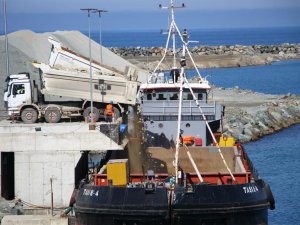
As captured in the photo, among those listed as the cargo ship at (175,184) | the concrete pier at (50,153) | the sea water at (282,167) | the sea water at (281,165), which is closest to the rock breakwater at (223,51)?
the sea water at (281,165)

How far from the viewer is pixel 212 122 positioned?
38719 mm

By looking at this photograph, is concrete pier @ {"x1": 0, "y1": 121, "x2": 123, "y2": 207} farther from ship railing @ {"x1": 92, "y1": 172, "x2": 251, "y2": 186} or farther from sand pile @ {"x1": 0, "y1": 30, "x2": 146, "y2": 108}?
sand pile @ {"x1": 0, "y1": 30, "x2": 146, "y2": 108}

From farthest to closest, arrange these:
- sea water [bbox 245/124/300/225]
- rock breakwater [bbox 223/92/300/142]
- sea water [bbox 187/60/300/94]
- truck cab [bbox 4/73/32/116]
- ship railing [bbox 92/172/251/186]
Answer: sea water [bbox 187/60/300/94], rock breakwater [bbox 223/92/300/142], truck cab [bbox 4/73/32/116], sea water [bbox 245/124/300/225], ship railing [bbox 92/172/251/186]

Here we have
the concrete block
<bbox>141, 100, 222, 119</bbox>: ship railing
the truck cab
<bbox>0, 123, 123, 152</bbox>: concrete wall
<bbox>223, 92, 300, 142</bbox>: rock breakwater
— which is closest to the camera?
the concrete block

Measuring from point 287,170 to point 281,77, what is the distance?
253 feet

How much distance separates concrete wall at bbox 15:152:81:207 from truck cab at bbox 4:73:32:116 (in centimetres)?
549

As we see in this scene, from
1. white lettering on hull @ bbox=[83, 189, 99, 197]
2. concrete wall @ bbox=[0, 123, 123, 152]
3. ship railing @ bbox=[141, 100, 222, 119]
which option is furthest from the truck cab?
white lettering on hull @ bbox=[83, 189, 99, 197]

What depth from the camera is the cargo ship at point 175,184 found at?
27.1m

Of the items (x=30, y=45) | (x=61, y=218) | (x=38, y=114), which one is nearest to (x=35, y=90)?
(x=38, y=114)

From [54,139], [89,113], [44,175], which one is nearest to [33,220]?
[44,175]

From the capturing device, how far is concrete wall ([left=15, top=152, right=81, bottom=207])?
34.3m

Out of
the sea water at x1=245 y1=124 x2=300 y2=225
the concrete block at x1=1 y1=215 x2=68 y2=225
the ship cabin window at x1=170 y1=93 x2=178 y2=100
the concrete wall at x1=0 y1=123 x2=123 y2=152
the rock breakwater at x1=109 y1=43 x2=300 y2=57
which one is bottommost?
the sea water at x1=245 y1=124 x2=300 y2=225

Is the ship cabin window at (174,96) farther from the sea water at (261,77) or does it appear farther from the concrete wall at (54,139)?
the sea water at (261,77)

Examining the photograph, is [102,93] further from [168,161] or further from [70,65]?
[168,161]
